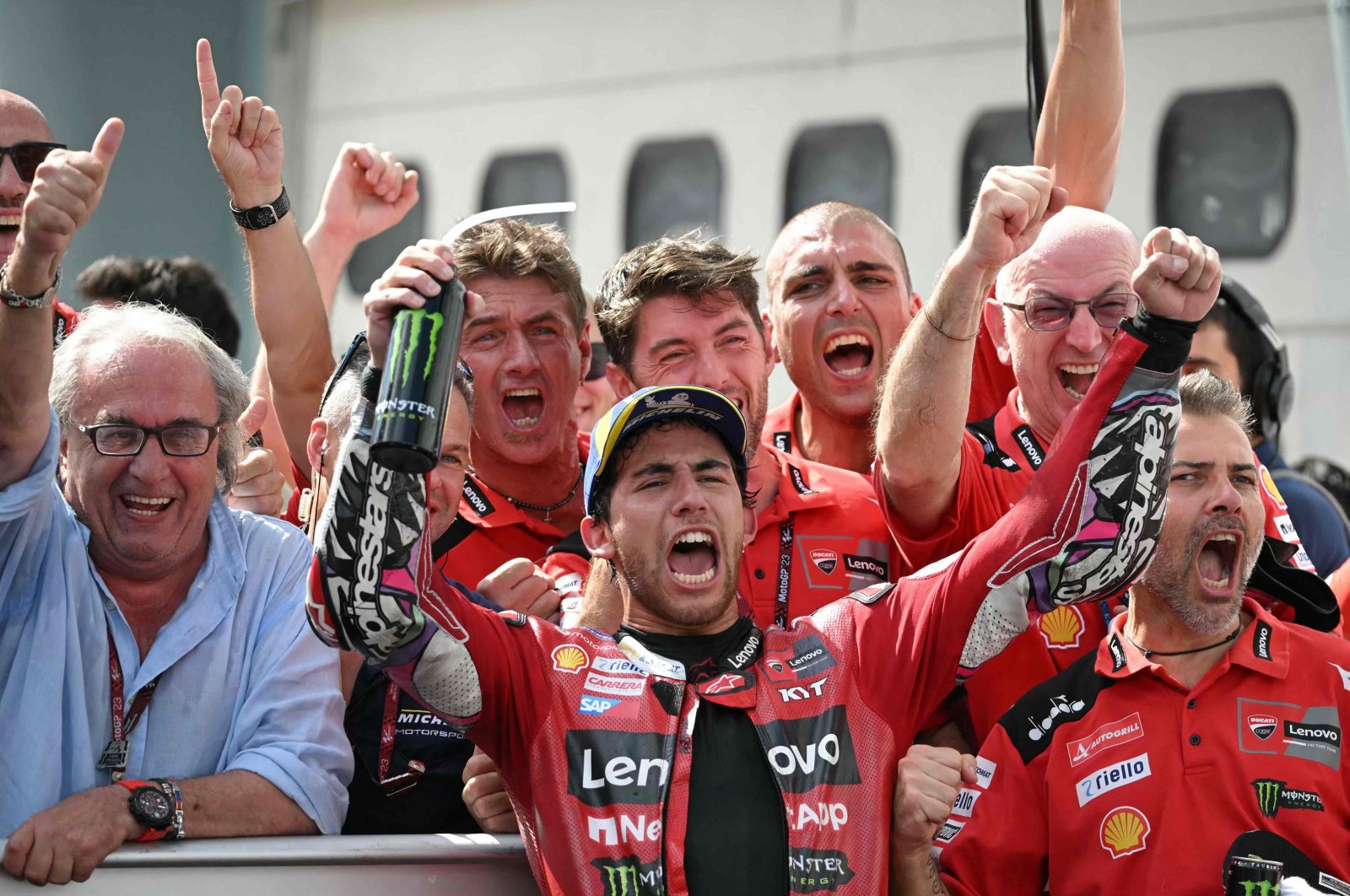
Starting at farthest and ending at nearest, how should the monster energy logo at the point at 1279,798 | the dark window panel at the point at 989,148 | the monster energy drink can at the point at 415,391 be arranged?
the dark window panel at the point at 989,148
the monster energy logo at the point at 1279,798
the monster energy drink can at the point at 415,391

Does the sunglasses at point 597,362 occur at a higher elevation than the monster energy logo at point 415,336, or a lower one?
higher

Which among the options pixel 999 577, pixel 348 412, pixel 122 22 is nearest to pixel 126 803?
pixel 348 412

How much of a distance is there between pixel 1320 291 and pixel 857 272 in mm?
2958

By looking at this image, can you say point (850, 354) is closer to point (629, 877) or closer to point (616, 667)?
point (616, 667)

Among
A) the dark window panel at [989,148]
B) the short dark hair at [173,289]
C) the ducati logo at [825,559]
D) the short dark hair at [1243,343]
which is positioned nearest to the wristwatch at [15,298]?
the ducati logo at [825,559]

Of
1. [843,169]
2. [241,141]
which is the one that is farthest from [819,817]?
[843,169]

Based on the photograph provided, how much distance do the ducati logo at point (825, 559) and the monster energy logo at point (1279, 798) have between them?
0.95m

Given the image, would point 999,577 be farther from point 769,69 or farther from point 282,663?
point 769,69

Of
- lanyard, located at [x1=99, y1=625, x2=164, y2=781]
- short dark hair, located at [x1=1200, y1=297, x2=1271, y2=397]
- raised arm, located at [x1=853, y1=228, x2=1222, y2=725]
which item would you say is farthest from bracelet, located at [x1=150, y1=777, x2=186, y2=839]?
short dark hair, located at [x1=1200, y1=297, x2=1271, y2=397]

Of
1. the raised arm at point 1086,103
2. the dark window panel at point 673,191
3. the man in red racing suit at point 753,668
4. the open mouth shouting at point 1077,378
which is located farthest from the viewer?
the dark window panel at point 673,191

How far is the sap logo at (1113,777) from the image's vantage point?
3266mm

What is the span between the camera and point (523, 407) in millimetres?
4340

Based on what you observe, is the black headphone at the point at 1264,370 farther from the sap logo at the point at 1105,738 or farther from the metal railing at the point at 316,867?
the metal railing at the point at 316,867

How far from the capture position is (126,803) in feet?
9.65
